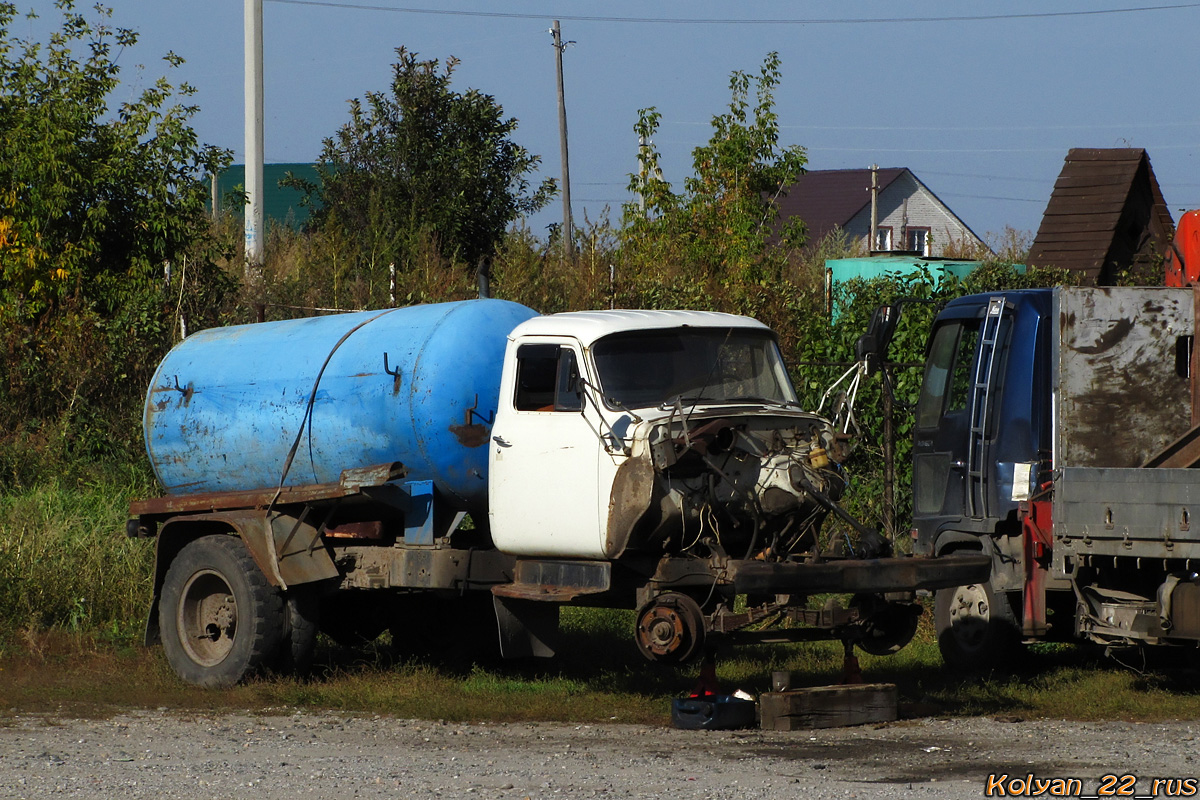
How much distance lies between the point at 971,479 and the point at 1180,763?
10.8ft

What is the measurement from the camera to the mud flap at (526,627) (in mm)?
8812

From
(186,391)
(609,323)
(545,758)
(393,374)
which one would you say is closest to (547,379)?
(609,323)

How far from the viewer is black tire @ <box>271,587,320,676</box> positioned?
9.73 m

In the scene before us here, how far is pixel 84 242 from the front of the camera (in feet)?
52.7

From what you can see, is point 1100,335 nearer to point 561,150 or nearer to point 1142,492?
point 1142,492

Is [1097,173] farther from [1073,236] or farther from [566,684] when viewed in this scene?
[566,684]

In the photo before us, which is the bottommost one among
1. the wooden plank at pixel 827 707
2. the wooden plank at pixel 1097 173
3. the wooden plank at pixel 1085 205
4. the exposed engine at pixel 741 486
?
the wooden plank at pixel 827 707

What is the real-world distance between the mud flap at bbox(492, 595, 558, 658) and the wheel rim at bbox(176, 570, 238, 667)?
2234 millimetres

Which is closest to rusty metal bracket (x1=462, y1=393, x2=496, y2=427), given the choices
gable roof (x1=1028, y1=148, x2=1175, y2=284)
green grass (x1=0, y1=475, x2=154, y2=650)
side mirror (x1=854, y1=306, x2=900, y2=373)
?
side mirror (x1=854, y1=306, x2=900, y2=373)

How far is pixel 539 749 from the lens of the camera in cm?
754

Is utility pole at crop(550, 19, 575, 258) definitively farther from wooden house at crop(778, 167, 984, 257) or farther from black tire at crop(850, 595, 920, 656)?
black tire at crop(850, 595, 920, 656)

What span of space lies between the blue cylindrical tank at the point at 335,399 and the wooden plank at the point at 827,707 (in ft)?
7.84

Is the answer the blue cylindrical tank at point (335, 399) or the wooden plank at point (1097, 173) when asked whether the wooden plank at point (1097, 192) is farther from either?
the blue cylindrical tank at point (335, 399)

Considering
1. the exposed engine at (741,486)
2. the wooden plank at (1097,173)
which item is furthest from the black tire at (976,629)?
the wooden plank at (1097,173)
